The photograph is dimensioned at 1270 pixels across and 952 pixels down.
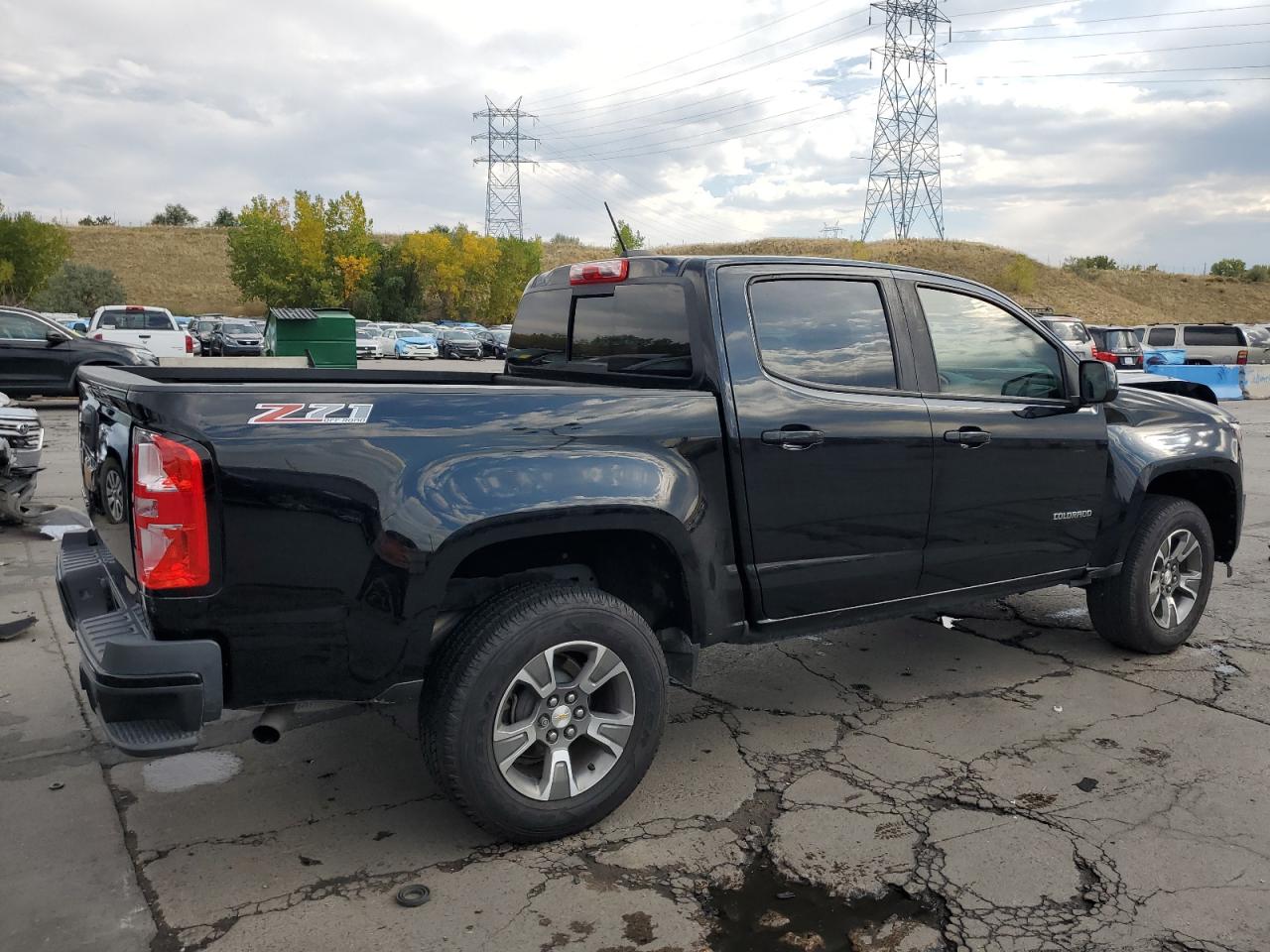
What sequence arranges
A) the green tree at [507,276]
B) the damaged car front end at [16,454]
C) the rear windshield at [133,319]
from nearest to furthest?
1. the damaged car front end at [16,454]
2. the rear windshield at [133,319]
3. the green tree at [507,276]

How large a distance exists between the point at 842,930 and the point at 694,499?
54.2 inches

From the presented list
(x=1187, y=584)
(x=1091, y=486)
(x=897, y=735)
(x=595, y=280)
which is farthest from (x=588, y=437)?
(x=1187, y=584)

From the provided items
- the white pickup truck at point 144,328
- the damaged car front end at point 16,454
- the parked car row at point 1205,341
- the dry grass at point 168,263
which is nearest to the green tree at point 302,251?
the dry grass at point 168,263

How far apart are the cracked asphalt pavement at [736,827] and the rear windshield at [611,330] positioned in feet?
5.08

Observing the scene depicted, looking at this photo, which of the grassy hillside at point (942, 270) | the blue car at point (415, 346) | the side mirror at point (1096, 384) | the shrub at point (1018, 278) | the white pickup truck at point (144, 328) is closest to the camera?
the side mirror at point (1096, 384)

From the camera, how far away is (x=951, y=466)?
4.06m

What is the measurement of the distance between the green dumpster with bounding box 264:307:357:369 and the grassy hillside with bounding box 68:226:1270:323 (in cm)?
6533

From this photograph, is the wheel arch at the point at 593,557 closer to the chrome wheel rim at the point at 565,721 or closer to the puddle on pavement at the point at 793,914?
the chrome wheel rim at the point at 565,721

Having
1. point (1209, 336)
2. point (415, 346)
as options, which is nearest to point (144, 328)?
point (415, 346)

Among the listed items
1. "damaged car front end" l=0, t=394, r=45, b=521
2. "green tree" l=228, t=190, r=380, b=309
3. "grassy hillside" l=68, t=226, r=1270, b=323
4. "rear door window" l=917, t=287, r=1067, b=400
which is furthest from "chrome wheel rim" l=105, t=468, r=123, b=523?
"grassy hillside" l=68, t=226, r=1270, b=323

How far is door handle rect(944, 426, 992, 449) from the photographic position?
13.3 feet

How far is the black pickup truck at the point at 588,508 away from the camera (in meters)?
2.74

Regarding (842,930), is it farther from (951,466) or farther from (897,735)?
(951,466)

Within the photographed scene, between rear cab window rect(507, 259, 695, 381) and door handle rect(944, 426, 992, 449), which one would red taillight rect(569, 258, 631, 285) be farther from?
door handle rect(944, 426, 992, 449)
